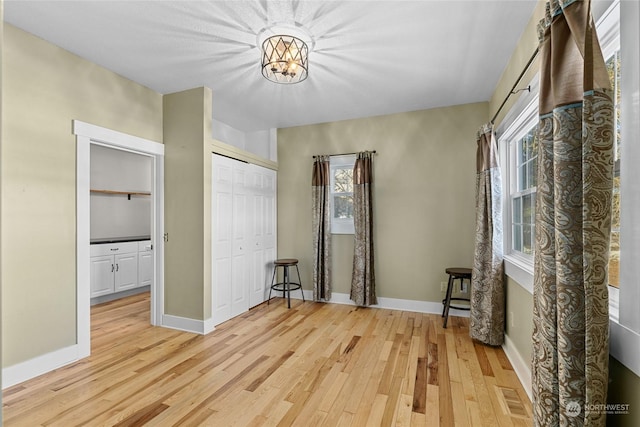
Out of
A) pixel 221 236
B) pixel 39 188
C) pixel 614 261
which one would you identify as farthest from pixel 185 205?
pixel 614 261

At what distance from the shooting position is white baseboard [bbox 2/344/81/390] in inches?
91.8

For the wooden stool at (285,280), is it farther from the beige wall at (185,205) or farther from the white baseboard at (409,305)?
the beige wall at (185,205)

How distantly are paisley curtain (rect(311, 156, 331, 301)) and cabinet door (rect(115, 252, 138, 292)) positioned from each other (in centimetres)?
280

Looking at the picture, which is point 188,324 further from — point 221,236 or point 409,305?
point 409,305

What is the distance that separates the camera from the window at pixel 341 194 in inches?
178

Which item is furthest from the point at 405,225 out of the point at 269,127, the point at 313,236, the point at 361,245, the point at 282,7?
the point at 282,7

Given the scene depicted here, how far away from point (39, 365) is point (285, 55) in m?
3.05

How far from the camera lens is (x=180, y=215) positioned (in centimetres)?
354

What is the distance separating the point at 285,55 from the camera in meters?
2.44

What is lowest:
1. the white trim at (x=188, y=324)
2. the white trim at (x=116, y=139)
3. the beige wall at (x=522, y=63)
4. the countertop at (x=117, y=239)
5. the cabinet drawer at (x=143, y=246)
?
the white trim at (x=188, y=324)

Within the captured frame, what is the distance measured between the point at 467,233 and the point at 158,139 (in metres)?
3.74

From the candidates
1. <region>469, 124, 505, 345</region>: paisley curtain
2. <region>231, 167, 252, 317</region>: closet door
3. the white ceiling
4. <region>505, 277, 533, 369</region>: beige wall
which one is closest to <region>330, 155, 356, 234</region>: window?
the white ceiling

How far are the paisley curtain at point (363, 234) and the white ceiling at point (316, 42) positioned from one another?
0.91 m

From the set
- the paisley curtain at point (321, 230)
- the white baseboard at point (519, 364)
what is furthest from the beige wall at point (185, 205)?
the white baseboard at point (519, 364)
